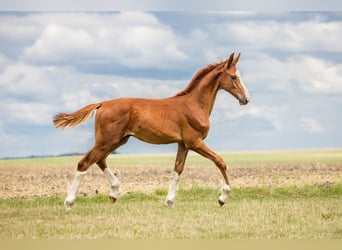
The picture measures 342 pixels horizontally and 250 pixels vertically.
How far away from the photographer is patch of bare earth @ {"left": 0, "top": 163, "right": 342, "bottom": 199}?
888cm

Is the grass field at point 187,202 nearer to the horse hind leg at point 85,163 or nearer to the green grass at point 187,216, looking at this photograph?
the green grass at point 187,216

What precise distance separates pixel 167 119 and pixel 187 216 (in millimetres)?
1186

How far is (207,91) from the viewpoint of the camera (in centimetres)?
744

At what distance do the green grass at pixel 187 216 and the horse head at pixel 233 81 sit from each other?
1391 millimetres

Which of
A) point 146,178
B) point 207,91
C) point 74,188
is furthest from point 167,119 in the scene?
point 146,178

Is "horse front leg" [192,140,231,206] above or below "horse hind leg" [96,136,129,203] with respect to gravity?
above

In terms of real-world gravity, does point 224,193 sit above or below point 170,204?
above

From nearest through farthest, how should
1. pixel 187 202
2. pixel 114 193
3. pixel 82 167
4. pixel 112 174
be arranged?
1. pixel 82 167
2. pixel 112 174
3. pixel 114 193
4. pixel 187 202

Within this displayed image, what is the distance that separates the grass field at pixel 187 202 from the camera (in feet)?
20.6

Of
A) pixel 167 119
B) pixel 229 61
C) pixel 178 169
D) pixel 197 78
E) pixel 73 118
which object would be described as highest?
pixel 229 61

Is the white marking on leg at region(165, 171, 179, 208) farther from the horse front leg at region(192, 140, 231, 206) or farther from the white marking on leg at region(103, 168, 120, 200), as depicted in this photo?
the white marking on leg at region(103, 168, 120, 200)

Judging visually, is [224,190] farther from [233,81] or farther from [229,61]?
[229,61]

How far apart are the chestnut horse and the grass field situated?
51cm

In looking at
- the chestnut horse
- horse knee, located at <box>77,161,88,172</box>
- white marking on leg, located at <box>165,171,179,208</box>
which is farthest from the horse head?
horse knee, located at <box>77,161,88,172</box>
